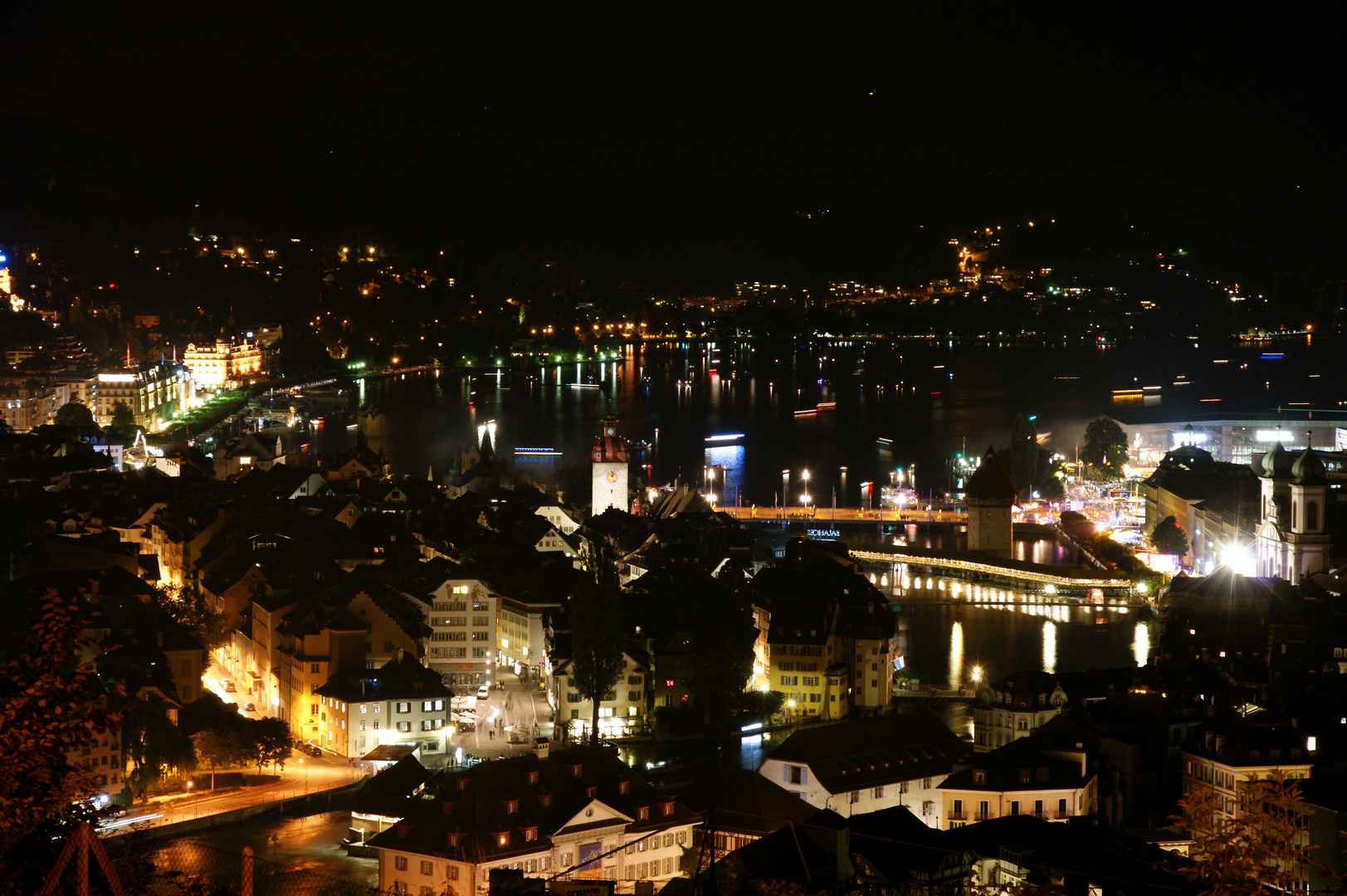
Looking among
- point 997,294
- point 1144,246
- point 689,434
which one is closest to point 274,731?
point 689,434

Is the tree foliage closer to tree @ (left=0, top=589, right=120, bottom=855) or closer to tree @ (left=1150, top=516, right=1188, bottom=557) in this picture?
tree @ (left=1150, top=516, right=1188, bottom=557)

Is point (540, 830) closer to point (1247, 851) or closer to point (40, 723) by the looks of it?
point (1247, 851)

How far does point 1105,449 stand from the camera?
19.7m

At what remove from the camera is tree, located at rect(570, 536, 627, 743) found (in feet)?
27.1

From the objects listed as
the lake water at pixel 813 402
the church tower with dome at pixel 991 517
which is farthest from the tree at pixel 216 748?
the lake water at pixel 813 402

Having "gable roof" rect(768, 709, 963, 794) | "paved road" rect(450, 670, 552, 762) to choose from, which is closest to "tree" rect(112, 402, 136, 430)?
"paved road" rect(450, 670, 552, 762)

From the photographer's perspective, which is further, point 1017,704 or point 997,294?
point 997,294

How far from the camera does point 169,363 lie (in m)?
27.3

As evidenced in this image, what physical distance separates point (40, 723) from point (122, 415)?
20.6m

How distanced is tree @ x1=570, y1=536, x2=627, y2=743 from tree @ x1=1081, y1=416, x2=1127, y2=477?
12.2 metres

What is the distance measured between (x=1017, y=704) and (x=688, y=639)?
6.47 feet

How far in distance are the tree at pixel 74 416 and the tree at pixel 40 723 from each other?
1806 centimetres

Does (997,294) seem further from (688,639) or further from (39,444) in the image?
(688,639)

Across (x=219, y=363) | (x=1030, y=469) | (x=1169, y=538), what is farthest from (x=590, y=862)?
(x=219, y=363)
